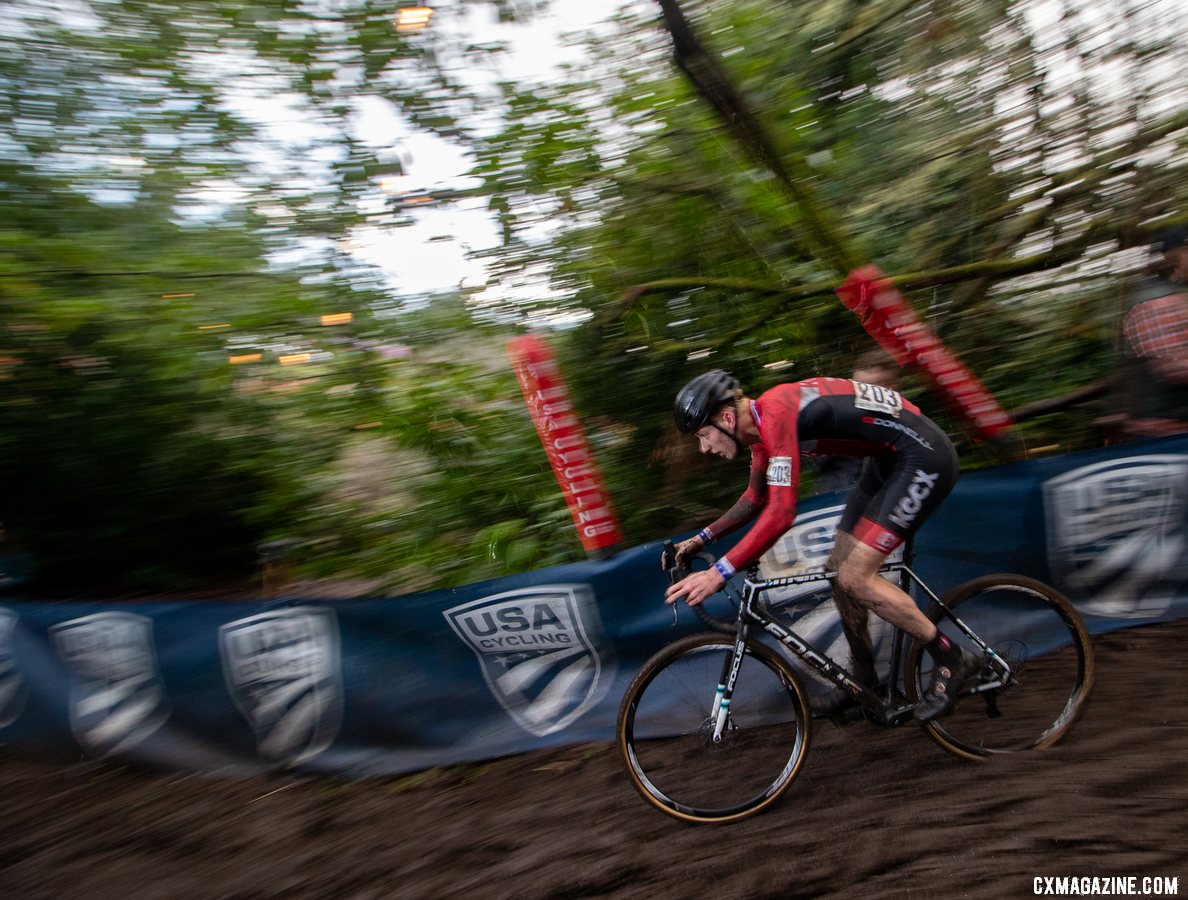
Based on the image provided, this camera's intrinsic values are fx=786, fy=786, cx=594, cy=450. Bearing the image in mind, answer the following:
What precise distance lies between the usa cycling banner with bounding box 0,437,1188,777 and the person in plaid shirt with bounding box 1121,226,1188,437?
359 mm

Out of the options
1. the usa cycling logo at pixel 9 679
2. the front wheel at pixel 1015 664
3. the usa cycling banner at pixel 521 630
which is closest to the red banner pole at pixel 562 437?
the usa cycling banner at pixel 521 630

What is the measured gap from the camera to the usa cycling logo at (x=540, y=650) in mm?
4309

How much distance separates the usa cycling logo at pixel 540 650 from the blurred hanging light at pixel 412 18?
4.38 meters

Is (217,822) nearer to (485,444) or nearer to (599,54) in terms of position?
(485,444)

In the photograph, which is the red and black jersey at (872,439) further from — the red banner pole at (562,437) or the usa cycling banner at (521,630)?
the red banner pole at (562,437)

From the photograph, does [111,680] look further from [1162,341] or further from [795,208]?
[1162,341]

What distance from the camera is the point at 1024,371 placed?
5.79 metres

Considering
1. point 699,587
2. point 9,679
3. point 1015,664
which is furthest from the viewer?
point 9,679

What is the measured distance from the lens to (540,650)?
14.3ft

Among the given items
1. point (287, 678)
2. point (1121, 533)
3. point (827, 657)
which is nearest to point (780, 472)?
point (827, 657)

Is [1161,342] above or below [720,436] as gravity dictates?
below

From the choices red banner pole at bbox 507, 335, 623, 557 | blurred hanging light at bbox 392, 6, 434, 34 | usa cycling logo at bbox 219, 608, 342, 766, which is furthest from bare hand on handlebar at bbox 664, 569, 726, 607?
blurred hanging light at bbox 392, 6, 434, 34

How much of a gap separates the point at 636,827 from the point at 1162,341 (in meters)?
3.96

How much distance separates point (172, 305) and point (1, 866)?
3746mm
